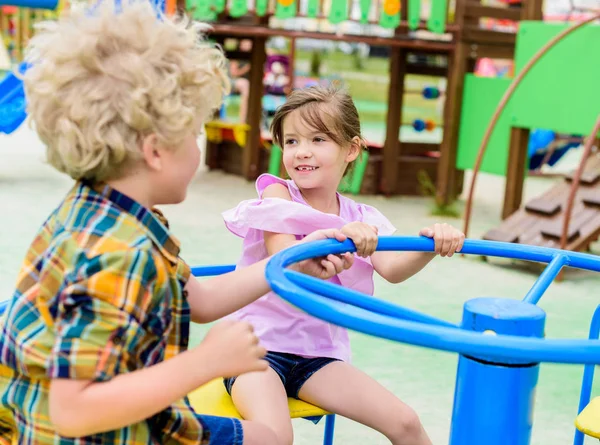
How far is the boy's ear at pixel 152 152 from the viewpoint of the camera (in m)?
1.09

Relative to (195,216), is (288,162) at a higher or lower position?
→ higher

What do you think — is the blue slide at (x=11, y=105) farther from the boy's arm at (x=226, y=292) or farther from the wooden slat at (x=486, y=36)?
the boy's arm at (x=226, y=292)

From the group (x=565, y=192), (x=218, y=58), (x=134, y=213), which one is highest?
(x=218, y=58)

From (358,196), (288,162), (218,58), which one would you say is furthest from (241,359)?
(358,196)

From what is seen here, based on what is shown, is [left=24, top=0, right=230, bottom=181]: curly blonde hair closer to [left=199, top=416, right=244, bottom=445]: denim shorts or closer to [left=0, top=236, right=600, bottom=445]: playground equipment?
[left=0, top=236, right=600, bottom=445]: playground equipment

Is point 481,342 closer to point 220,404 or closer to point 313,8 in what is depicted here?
point 220,404

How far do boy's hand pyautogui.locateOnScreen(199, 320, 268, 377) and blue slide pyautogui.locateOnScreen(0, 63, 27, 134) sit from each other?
3414 mm

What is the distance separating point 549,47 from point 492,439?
3480mm

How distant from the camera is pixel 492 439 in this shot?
1.11 m

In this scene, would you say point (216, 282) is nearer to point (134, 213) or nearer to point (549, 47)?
point (134, 213)

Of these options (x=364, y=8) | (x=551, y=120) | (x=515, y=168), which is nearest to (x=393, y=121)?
(x=364, y=8)

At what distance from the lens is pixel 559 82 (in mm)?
4625

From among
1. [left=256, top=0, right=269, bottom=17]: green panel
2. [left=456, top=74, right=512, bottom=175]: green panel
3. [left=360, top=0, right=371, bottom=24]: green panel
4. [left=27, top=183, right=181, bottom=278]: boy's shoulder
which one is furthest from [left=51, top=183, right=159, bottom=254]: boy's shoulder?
[left=256, top=0, right=269, bottom=17]: green panel

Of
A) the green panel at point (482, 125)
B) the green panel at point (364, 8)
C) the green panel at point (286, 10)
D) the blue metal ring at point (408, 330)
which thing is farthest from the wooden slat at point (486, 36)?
the blue metal ring at point (408, 330)
